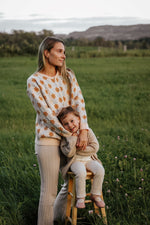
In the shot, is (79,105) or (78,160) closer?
(78,160)

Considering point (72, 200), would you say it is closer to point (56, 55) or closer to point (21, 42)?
point (56, 55)

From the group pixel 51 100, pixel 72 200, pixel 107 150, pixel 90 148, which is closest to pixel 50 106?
pixel 51 100

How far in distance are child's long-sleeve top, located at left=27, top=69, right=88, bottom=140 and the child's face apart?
0.19ft

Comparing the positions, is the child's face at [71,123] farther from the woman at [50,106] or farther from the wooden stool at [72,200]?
the wooden stool at [72,200]

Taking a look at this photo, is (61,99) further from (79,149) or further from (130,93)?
(130,93)

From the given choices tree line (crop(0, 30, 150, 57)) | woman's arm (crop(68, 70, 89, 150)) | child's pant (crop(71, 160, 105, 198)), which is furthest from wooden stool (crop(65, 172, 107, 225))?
tree line (crop(0, 30, 150, 57))

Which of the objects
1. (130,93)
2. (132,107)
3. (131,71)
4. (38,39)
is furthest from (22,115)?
(38,39)

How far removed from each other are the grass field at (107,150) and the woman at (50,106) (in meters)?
0.48

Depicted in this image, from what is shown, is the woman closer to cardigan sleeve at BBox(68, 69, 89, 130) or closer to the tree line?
cardigan sleeve at BBox(68, 69, 89, 130)

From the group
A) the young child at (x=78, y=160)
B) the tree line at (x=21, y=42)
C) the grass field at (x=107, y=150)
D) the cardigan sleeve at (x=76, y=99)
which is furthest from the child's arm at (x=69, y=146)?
the tree line at (x=21, y=42)

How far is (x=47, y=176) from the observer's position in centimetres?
284

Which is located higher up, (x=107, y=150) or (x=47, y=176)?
(x=47, y=176)

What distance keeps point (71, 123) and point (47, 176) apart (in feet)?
1.70

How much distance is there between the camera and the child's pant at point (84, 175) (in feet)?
8.76
